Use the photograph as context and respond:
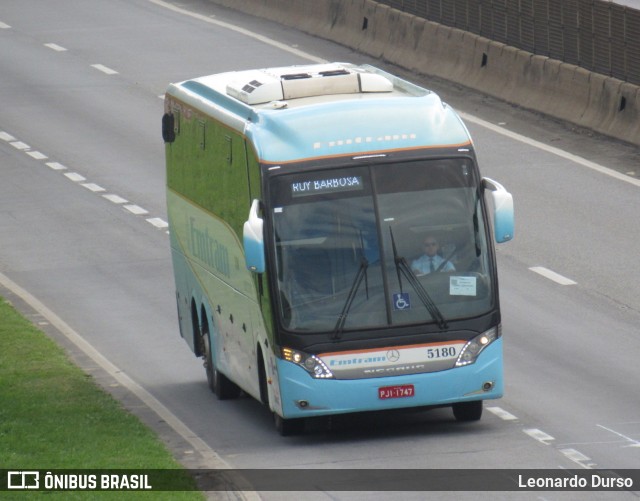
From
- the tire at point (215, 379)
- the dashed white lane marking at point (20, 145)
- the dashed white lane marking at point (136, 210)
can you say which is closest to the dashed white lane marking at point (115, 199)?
the dashed white lane marking at point (136, 210)

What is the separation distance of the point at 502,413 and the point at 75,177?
1639 centimetres

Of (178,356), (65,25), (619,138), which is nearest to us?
(178,356)

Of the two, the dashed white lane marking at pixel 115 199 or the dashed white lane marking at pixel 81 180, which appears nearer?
the dashed white lane marking at pixel 81 180

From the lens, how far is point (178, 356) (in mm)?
20719

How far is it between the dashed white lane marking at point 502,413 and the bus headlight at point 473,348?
113 centimetres

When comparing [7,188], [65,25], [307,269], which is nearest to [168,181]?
[307,269]

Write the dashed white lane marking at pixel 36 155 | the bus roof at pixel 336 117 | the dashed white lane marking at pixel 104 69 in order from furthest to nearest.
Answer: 1. the dashed white lane marking at pixel 104 69
2. the dashed white lane marking at pixel 36 155
3. the bus roof at pixel 336 117

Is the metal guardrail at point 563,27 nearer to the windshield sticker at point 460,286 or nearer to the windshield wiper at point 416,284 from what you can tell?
the windshield sticker at point 460,286

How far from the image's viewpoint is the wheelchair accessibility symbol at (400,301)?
50.4 ft

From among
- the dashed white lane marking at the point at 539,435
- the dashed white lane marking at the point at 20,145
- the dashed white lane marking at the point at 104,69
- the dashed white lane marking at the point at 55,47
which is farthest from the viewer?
the dashed white lane marking at the point at 55,47

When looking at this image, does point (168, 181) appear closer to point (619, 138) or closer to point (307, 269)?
point (307, 269)

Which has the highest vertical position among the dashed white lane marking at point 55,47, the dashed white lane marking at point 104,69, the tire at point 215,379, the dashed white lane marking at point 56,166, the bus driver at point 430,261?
the bus driver at point 430,261

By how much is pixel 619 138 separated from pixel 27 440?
17.1 m

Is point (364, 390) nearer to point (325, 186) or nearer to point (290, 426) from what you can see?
point (290, 426)
